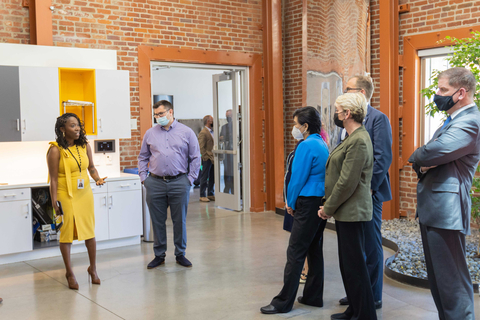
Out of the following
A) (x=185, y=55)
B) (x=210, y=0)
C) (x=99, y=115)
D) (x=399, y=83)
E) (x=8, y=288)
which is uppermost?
(x=210, y=0)

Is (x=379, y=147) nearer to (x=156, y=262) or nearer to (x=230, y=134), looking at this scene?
(x=156, y=262)

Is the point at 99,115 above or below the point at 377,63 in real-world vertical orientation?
below

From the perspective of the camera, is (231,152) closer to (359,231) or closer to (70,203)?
(70,203)

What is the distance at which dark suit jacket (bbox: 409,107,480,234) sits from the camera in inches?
112

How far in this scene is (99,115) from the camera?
20.1ft

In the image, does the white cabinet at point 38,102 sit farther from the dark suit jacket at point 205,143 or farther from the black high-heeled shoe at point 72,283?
the dark suit jacket at point 205,143

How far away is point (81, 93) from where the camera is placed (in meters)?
6.38

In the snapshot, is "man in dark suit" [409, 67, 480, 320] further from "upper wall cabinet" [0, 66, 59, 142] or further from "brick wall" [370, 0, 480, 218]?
"upper wall cabinet" [0, 66, 59, 142]

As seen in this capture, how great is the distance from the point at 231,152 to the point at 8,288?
15.2 ft

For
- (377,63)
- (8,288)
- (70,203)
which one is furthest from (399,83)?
(8,288)

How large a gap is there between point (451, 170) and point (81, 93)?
16.1ft

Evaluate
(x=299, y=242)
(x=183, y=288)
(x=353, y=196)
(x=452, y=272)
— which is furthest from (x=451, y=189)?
(x=183, y=288)

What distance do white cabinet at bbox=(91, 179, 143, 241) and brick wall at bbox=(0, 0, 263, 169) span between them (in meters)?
0.97

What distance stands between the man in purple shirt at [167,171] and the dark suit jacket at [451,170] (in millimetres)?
2704
